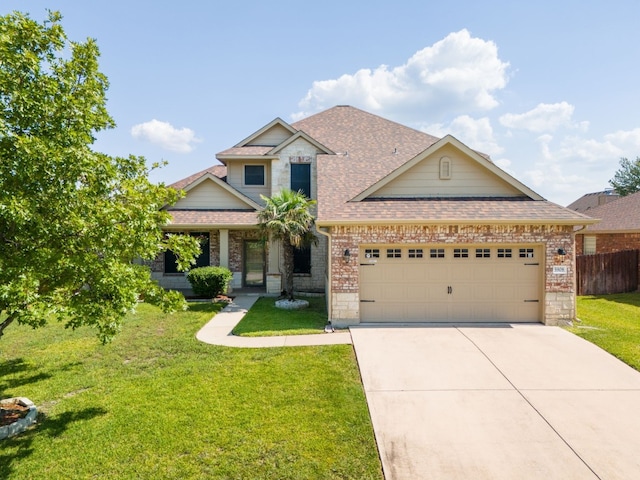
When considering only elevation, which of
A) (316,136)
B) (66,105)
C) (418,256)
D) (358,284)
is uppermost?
(316,136)

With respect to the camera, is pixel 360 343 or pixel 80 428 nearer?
pixel 80 428

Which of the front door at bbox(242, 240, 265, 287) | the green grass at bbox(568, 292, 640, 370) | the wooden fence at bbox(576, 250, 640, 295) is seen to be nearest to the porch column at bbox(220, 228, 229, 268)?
the front door at bbox(242, 240, 265, 287)

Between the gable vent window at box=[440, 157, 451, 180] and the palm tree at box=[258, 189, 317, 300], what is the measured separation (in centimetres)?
484

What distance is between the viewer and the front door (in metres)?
17.3

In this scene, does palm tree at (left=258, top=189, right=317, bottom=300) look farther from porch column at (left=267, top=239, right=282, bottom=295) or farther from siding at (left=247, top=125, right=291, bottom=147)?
siding at (left=247, top=125, right=291, bottom=147)

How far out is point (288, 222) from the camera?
13109 mm

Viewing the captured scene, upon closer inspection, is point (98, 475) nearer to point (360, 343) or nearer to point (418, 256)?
point (360, 343)

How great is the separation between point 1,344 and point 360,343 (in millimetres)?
9412

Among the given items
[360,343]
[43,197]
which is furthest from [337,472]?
[43,197]

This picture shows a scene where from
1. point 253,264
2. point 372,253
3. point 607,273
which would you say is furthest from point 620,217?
point 253,264

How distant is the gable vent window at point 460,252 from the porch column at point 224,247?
9.70 m

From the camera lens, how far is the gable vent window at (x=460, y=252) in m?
10.9

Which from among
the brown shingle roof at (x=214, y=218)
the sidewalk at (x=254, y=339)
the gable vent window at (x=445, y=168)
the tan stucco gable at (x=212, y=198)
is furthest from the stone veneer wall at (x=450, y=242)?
the tan stucco gable at (x=212, y=198)

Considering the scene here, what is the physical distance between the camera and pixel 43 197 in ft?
16.8
